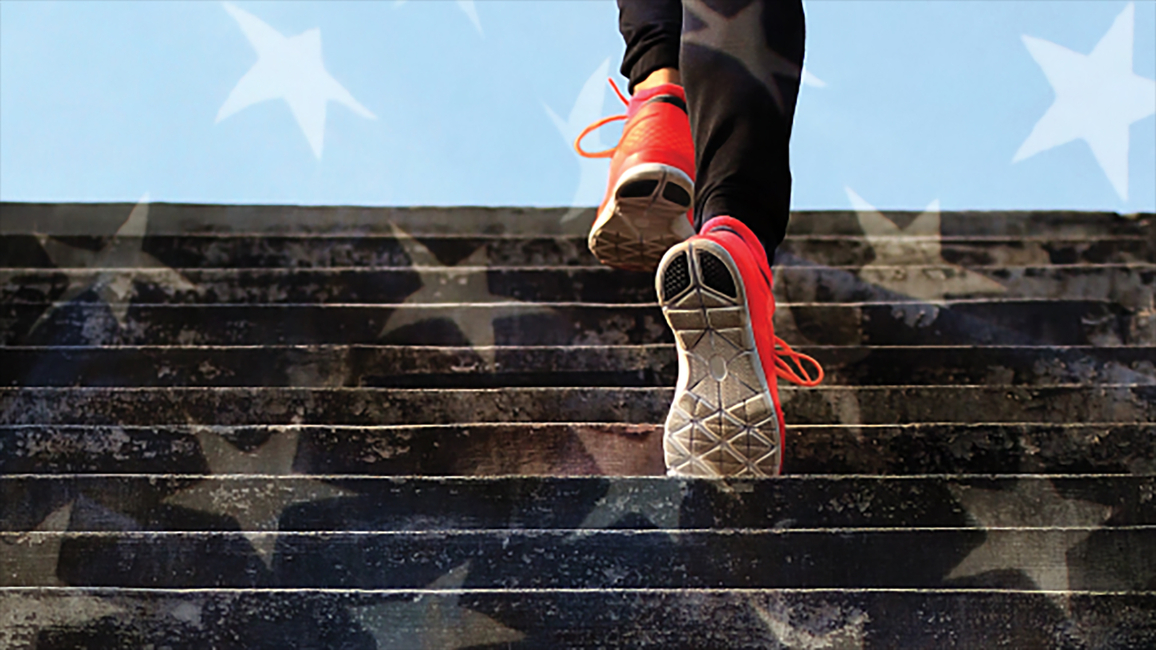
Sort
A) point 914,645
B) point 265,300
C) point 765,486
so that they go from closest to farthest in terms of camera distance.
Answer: point 914,645 → point 765,486 → point 265,300

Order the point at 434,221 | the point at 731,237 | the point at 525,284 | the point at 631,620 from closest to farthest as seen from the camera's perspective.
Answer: the point at 631,620
the point at 731,237
the point at 525,284
the point at 434,221

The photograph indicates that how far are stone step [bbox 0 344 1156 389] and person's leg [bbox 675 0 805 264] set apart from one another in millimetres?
550

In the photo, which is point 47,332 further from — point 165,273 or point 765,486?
point 765,486

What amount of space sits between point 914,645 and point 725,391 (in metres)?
0.38

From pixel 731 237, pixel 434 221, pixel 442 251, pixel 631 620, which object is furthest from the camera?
pixel 434 221

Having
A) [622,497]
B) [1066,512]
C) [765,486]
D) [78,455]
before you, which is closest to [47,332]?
[78,455]

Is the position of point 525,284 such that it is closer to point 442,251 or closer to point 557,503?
point 442,251

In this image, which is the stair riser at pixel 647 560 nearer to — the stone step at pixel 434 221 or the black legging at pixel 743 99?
the black legging at pixel 743 99

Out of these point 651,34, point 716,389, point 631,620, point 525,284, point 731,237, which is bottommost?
point 631,620

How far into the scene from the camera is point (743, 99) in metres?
1.23

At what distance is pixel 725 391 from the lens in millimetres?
1273

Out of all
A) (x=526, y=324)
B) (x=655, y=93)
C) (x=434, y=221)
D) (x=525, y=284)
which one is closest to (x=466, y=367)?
(x=526, y=324)

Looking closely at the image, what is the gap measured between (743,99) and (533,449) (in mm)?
586

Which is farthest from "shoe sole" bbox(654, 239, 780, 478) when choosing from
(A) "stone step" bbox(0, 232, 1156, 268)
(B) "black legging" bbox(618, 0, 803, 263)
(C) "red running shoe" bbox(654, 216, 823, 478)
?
(A) "stone step" bbox(0, 232, 1156, 268)
